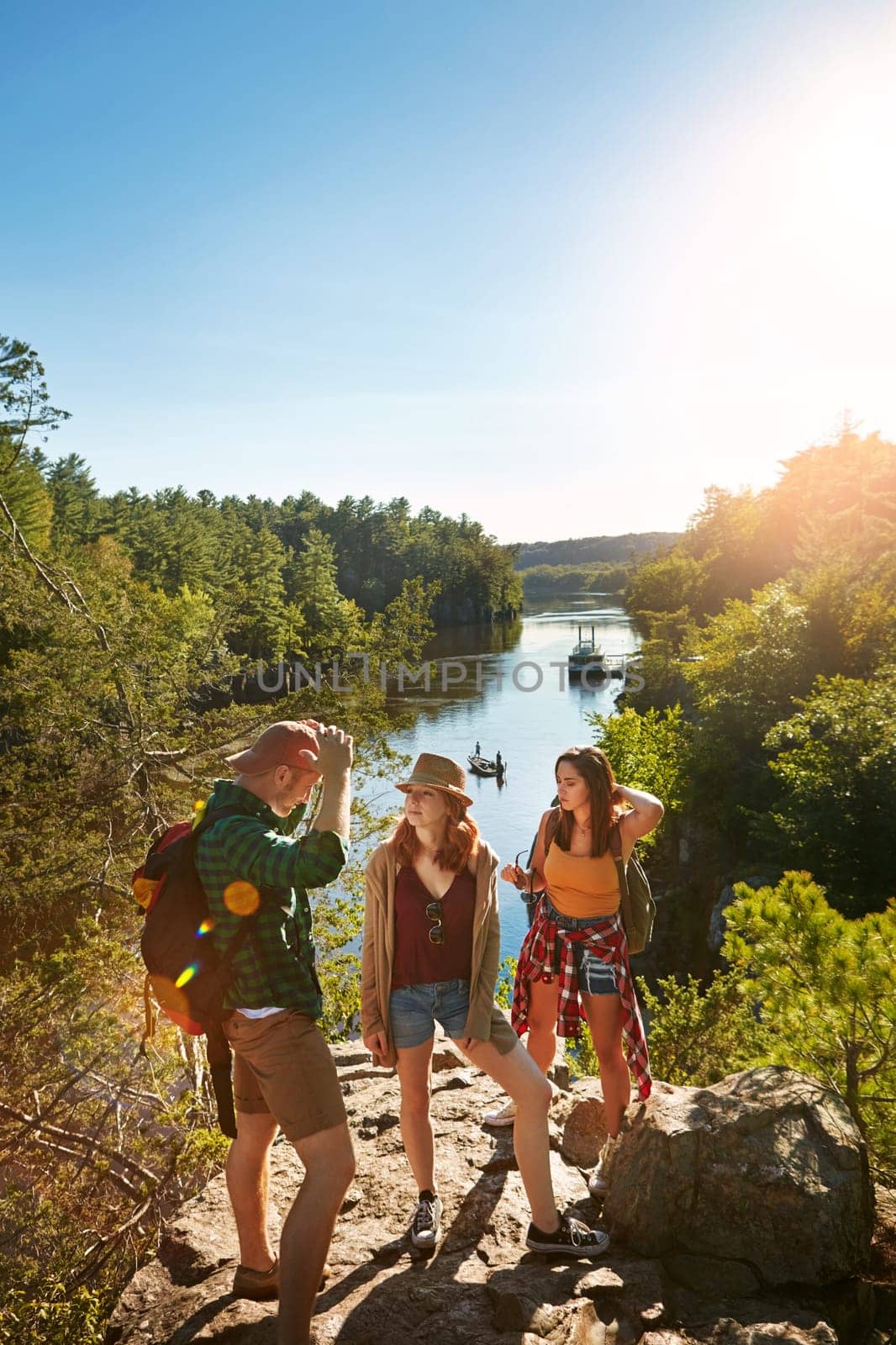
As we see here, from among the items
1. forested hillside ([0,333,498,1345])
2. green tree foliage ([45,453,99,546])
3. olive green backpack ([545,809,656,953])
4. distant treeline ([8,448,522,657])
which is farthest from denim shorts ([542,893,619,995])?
green tree foliage ([45,453,99,546])

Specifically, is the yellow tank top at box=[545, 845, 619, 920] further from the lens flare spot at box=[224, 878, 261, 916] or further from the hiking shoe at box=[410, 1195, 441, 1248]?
the lens flare spot at box=[224, 878, 261, 916]

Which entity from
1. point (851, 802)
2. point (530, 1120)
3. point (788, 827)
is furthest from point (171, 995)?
point (788, 827)

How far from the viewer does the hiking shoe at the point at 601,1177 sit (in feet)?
11.1

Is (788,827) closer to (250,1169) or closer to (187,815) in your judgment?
(187,815)

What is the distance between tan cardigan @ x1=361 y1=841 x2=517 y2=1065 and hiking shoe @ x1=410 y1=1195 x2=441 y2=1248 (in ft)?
2.16

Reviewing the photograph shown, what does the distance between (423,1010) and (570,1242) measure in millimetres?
1047

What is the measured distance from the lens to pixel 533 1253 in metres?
2.98

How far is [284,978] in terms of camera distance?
249 cm

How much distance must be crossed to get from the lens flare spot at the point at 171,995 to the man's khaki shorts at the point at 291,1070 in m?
0.19

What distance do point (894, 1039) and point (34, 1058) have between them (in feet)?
30.0

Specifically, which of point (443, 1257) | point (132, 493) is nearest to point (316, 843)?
point (443, 1257)

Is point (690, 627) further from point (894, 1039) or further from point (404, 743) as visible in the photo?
point (894, 1039)

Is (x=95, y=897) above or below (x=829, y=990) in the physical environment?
below

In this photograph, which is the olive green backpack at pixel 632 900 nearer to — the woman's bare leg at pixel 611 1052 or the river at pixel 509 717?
the woman's bare leg at pixel 611 1052
